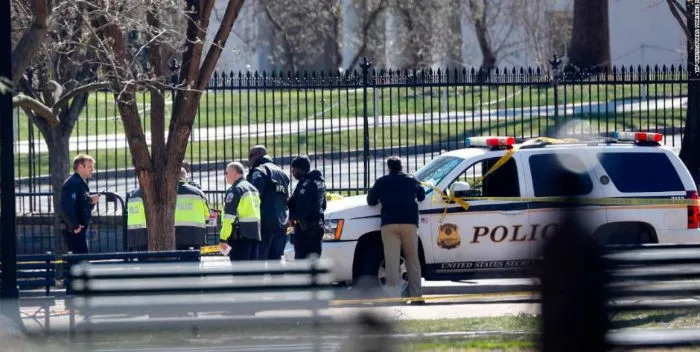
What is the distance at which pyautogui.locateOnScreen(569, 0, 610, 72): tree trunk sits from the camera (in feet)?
88.9

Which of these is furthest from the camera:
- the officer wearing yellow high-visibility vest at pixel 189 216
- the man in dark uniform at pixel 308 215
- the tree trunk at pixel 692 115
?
the tree trunk at pixel 692 115

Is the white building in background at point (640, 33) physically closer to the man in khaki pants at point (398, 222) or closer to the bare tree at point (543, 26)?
the bare tree at point (543, 26)

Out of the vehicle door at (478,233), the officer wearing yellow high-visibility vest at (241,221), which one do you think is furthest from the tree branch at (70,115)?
the vehicle door at (478,233)

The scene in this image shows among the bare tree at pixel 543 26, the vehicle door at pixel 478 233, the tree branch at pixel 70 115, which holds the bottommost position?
the vehicle door at pixel 478 233

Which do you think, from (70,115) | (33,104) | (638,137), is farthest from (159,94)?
(638,137)

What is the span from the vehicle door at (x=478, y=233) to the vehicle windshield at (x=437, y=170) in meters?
0.16

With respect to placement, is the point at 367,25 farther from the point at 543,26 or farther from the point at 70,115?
the point at 70,115

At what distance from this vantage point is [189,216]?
13094mm

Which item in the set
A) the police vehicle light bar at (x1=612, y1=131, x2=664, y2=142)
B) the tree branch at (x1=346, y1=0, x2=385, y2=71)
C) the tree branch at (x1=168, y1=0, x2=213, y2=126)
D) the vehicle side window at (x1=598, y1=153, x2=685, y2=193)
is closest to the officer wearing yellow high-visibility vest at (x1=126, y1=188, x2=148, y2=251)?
the tree branch at (x1=168, y1=0, x2=213, y2=126)

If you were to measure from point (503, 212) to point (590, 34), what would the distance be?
1581cm

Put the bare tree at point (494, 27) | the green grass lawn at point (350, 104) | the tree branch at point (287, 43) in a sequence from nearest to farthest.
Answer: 1. the green grass lawn at point (350, 104)
2. the bare tree at point (494, 27)
3. the tree branch at point (287, 43)

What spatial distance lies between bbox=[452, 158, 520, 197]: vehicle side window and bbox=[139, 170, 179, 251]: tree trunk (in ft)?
10.2

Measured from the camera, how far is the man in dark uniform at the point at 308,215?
1223 centimetres

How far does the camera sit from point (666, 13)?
3781 centimetres
